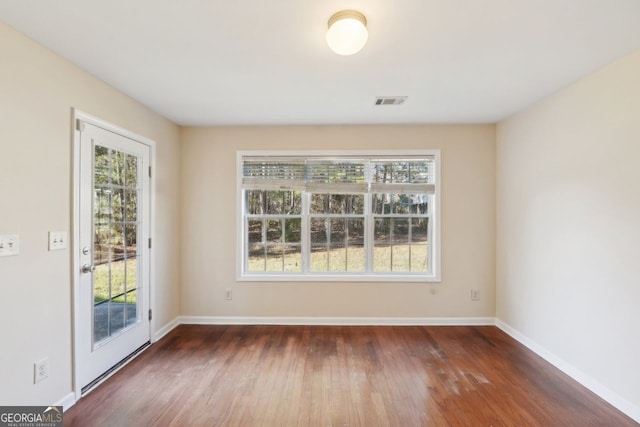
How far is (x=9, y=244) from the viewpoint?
1708 millimetres

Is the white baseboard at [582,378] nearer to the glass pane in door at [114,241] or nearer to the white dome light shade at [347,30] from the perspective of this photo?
the white dome light shade at [347,30]

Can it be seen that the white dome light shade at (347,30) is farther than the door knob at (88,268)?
No

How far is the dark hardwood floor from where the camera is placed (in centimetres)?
200

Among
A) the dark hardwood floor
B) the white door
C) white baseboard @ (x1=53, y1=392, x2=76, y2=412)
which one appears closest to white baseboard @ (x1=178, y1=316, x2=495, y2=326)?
the dark hardwood floor

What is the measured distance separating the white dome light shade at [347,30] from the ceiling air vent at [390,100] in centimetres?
118

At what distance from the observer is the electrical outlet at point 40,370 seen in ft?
6.10

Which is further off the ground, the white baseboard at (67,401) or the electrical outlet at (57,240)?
the electrical outlet at (57,240)

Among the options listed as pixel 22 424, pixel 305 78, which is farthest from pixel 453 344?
pixel 22 424

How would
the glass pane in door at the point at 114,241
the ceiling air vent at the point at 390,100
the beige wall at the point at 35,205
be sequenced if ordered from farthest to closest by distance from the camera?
the ceiling air vent at the point at 390,100 < the glass pane in door at the point at 114,241 < the beige wall at the point at 35,205

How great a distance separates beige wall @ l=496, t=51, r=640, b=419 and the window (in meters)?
0.99

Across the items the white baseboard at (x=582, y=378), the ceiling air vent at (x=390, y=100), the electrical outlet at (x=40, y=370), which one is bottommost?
the white baseboard at (x=582, y=378)

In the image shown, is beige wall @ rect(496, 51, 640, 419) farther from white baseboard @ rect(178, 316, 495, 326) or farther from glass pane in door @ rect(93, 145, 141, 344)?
glass pane in door @ rect(93, 145, 141, 344)

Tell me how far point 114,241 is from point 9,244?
0.91 meters

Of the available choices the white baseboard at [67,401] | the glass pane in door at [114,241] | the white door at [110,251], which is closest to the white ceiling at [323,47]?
the white door at [110,251]
